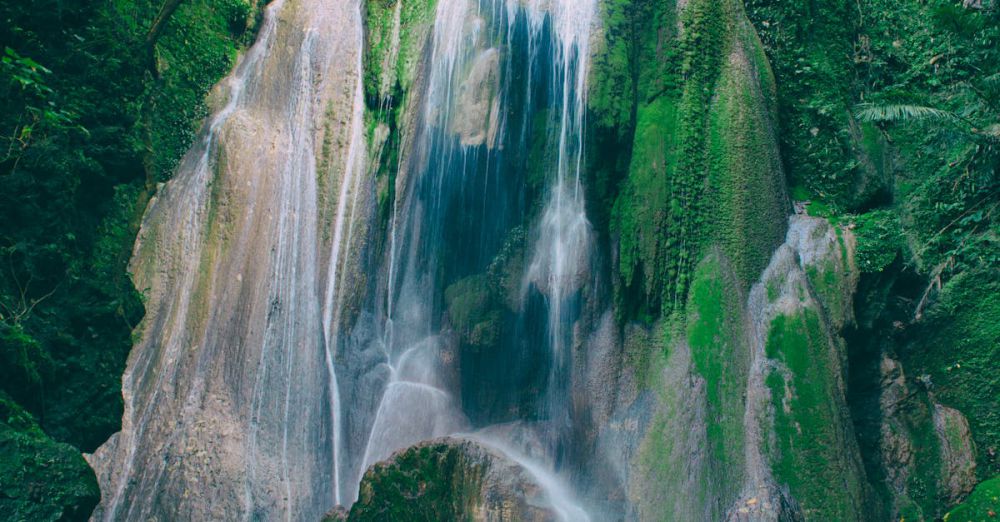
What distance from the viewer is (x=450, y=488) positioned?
7.47m

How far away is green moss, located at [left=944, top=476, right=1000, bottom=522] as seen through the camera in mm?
7504

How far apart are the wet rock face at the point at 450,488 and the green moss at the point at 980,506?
4.56 metres

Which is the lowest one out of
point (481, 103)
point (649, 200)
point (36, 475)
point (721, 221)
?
point (36, 475)

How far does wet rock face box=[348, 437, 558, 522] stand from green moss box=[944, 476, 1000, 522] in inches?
180

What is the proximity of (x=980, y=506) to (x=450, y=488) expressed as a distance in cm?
580

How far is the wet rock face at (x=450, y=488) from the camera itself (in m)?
7.13

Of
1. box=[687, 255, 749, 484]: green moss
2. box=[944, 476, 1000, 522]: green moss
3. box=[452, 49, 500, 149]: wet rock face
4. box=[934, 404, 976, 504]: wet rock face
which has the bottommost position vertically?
box=[944, 476, 1000, 522]: green moss

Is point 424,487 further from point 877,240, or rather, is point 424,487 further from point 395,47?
point 395,47

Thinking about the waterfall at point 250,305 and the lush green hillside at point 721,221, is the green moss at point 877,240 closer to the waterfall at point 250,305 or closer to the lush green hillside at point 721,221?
the lush green hillside at point 721,221

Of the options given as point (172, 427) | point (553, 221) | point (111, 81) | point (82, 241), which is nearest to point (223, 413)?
point (172, 427)

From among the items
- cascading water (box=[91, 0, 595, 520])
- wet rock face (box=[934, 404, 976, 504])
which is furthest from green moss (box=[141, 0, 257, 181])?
wet rock face (box=[934, 404, 976, 504])

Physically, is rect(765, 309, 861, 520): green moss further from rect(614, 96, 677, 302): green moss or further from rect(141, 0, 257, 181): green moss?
rect(141, 0, 257, 181): green moss

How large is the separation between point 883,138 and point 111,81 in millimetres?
10091

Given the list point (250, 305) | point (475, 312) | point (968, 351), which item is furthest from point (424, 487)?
point (968, 351)
